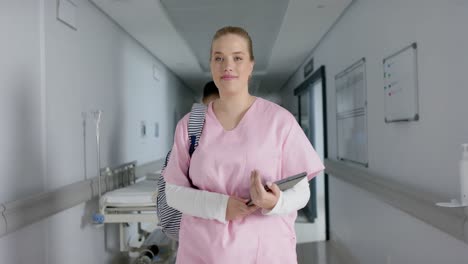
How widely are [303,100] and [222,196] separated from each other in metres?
6.21

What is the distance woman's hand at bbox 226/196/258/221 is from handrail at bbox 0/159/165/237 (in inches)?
52.8

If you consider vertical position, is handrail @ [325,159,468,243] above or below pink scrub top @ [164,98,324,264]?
below

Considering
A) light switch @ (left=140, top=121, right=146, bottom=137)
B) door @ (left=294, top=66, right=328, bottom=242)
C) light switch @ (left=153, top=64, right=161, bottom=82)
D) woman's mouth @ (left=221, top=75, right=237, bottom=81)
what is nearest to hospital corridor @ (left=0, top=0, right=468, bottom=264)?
woman's mouth @ (left=221, top=75, right=237, bottom=81)

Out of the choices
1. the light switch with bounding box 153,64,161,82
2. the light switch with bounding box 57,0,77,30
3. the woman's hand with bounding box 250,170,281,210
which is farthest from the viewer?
the light switch with bounding box 153,64,161,82

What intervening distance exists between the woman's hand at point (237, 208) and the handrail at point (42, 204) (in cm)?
134

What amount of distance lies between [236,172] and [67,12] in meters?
2.17

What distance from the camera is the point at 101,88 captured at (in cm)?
337

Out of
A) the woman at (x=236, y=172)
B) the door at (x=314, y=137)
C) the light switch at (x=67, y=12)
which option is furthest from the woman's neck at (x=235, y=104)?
the door at (x=314, y=137)

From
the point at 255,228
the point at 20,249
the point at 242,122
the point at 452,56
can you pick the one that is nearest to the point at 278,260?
the point at 255,228

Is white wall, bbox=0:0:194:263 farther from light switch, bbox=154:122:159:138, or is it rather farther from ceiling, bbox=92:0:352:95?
light switch, bbox=154:122:159:138

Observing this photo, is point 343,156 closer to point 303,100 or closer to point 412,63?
point 412,63

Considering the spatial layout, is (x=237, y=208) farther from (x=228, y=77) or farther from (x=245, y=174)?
(x=228, y=77)

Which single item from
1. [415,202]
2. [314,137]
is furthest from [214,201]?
[314,137]

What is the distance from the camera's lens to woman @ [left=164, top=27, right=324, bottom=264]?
→ 1049 millimetres
